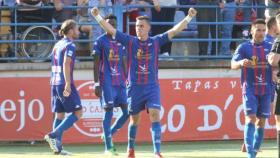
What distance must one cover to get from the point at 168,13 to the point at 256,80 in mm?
4331

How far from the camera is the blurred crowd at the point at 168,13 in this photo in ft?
48.7

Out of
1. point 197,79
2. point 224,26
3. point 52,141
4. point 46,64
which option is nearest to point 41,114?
point 46,64

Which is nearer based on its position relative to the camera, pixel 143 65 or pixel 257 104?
pixel 257 104

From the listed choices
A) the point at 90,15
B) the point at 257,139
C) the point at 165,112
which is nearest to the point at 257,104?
the point at 257,139

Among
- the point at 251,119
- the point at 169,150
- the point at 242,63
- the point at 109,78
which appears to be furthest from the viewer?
the point at 169,150

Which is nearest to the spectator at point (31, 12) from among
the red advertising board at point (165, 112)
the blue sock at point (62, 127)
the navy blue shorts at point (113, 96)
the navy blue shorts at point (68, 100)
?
the red advertising board at point (165, 112)

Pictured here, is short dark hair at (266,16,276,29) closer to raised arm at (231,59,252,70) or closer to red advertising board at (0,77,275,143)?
raised arm at (231,59,252,70)

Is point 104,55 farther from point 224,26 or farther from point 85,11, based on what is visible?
point 224,26

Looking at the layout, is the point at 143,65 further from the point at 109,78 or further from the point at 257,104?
the point at 257,104

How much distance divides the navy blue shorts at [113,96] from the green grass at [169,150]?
0.84 metres

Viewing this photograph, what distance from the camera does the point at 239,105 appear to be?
14.8m

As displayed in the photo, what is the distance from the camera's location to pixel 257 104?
37.8ft

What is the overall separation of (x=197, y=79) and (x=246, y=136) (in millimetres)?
3667

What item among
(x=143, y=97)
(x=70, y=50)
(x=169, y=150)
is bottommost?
(x=169, y=150)
